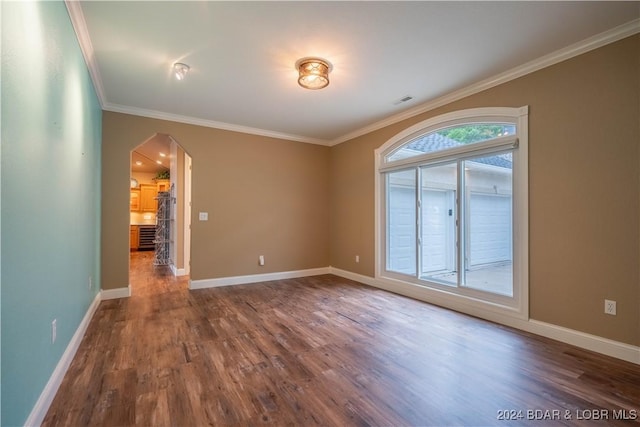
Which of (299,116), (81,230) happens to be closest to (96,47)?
(81,230)

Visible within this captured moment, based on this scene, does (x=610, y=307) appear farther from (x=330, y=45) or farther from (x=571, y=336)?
(x=330, y=45)

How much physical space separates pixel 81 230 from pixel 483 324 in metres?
4.12

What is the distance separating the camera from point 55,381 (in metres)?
A: 1.85

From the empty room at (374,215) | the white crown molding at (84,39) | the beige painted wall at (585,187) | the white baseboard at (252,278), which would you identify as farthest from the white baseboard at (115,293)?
the beige painted wall at (585,187)

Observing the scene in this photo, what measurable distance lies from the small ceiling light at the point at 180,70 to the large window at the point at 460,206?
2.94 m

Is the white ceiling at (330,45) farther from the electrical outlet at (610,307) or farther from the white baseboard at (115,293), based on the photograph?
the white baseboard at (115,293)

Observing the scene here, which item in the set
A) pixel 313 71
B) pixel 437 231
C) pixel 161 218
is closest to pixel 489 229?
pixel 437 231

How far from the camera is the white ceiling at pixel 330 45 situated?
2.15 meters

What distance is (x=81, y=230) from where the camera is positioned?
2.69 metres

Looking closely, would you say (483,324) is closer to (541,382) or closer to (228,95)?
(541,382)

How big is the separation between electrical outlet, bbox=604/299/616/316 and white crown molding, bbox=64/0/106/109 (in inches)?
185

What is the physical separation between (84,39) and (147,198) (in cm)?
810

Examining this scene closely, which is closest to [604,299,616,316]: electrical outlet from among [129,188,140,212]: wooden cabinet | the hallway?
the hallway

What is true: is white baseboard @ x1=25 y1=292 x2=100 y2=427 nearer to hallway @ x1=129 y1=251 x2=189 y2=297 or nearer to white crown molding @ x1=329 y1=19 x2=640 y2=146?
hallway @ x1=129 y1=251 x2=189 y2=297
